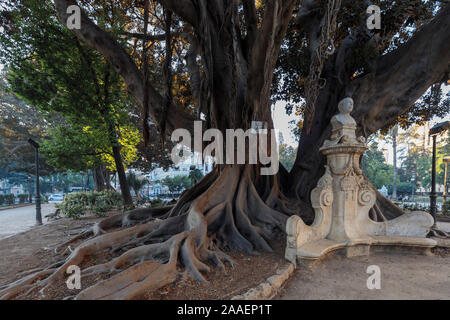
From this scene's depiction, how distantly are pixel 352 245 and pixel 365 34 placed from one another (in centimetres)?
515

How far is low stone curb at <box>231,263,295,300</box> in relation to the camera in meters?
2.40

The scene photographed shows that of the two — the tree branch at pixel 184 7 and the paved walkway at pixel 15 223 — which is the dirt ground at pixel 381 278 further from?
the paved walkway at pixel 15 223

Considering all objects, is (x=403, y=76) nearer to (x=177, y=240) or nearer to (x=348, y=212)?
(x=348, y=212)

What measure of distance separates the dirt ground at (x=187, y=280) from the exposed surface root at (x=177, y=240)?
12 cm

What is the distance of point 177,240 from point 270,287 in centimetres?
152

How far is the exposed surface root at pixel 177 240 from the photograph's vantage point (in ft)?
8.29

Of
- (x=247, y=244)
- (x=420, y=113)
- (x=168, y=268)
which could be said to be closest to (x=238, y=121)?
(x=247, y=244)

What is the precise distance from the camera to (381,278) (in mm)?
2996

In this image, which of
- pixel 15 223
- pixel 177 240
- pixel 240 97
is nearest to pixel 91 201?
pixel 15 223

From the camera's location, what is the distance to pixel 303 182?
5703 millimetres

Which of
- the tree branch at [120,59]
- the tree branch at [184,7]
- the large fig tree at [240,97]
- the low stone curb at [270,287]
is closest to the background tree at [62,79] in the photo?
the large fig tree at [240,97]

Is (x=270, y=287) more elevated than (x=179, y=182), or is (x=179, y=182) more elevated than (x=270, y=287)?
(x=270, y=287)
